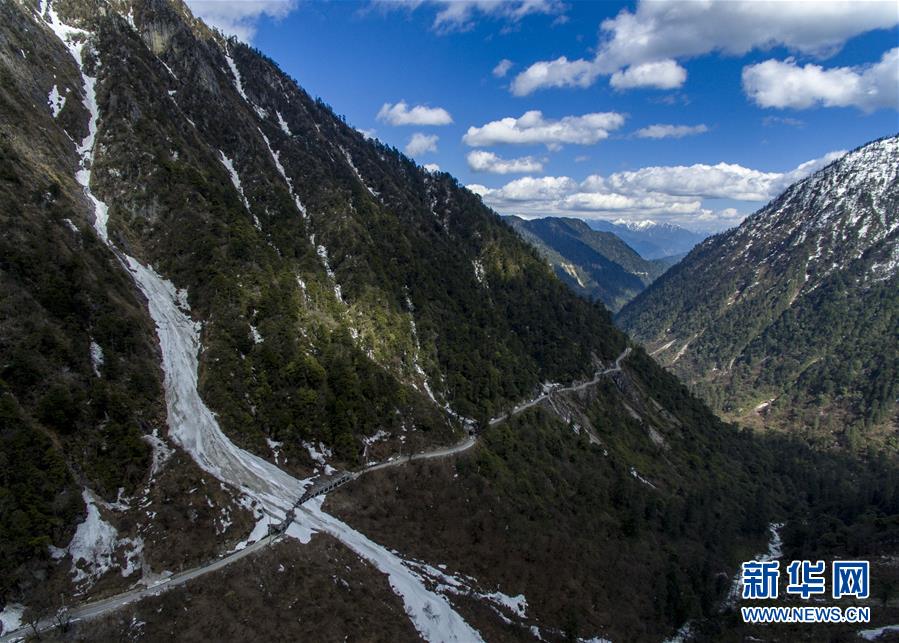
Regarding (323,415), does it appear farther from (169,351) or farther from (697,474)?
(697,474)

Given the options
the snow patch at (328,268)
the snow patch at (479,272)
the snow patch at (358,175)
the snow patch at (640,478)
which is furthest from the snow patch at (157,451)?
the snow patch at (358,175)

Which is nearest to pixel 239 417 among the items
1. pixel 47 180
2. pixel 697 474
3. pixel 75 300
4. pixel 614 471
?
pixel 75 300

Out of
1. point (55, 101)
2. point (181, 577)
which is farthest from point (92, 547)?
point (55, 101)

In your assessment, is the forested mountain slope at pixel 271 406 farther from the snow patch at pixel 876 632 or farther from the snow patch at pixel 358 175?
the snow patch at pixel 876 632

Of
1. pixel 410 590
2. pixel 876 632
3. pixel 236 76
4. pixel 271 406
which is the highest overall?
pixel 236 76

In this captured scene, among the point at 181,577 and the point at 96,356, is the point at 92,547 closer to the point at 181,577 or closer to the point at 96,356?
the point at 181,577
